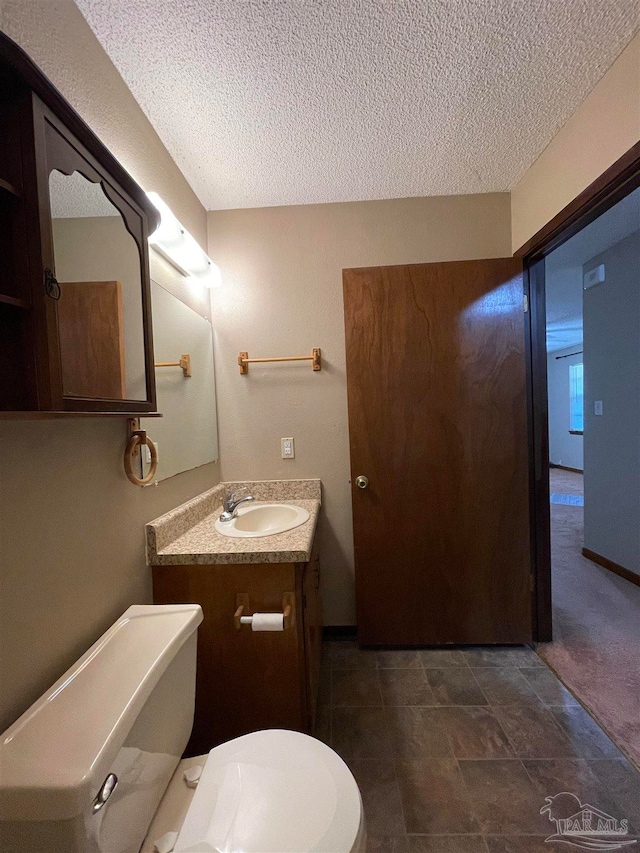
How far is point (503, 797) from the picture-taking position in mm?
1086

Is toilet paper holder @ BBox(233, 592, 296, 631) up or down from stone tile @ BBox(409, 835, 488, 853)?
up

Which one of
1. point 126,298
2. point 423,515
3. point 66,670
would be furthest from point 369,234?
point 66,670

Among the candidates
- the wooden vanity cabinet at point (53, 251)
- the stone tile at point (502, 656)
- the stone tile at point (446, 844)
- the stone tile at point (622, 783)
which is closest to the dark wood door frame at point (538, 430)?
the stone tile at point (502, 656)

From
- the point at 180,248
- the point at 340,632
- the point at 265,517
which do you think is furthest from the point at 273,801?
A: the point at 180,248

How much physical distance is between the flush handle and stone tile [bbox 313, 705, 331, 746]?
979 mm

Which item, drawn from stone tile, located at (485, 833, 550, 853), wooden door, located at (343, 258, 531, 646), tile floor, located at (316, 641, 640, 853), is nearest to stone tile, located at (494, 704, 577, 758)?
tile floor, located at (316, 641, 640, 853)

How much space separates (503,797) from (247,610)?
1.04 m

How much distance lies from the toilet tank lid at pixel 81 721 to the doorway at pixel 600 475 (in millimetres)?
1712

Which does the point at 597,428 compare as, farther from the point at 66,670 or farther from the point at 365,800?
the point at 66,670

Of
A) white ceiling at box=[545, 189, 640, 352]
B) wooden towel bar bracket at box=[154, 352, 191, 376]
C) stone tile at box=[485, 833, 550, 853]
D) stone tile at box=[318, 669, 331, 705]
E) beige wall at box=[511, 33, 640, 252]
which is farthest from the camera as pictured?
white ceiling at box=[545, 189, 640, 352]

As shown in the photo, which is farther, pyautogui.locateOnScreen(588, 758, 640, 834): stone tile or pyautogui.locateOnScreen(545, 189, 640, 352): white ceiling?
pyautogui.locateOnScreen(545, 189, 640, 352): white ceiling

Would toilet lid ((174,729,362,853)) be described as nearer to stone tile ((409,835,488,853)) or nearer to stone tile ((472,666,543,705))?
stone tile ((409,835,488,853))

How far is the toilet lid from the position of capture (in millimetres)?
631

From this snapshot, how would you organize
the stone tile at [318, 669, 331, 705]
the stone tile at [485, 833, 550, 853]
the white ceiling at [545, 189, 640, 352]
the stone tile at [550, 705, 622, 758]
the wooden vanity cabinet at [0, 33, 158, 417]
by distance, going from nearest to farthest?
the wooden vanity cabinet at [0, 33, 158, 417] < the stone tile at [485, 833, 550, 853] < the stone tile at [550, 705, 622, 758] < the stone tile at [318, 669, 331, 705] < the white ceiling at [545, 189, 640, 352]
